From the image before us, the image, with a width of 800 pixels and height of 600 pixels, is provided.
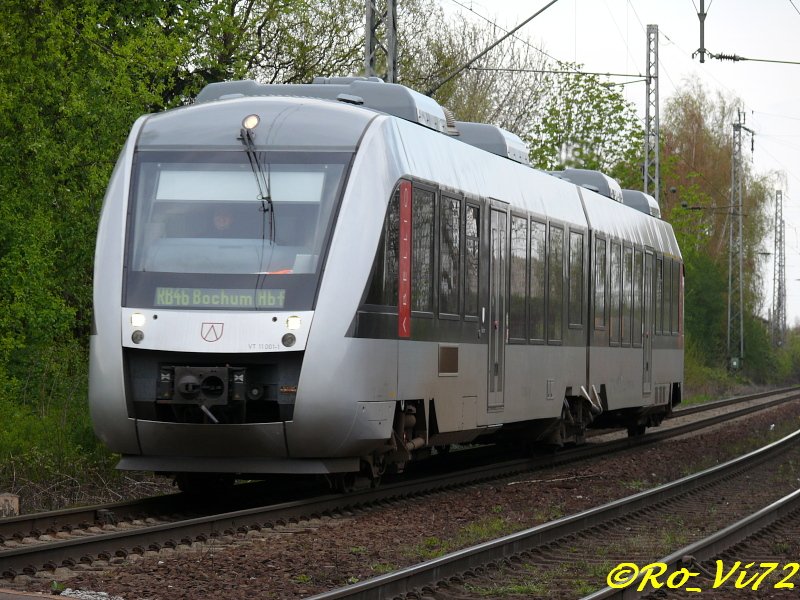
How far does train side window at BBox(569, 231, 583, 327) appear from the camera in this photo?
1716 centimetres

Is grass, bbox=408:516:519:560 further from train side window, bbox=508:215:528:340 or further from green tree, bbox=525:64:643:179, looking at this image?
green tree, bbox=525:64:643:179

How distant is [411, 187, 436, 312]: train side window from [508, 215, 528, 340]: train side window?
98.4 inches

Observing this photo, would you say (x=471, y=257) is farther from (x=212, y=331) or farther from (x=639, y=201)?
(x=639, y=201)

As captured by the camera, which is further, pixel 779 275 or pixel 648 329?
pixel 779 275

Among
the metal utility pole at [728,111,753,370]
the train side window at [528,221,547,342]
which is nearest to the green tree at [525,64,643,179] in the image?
the metal utility pole at [728,111,753,370]

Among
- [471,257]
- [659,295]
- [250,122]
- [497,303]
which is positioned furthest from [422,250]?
[659,295]

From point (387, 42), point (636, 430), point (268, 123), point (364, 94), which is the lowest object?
point (636, 430)

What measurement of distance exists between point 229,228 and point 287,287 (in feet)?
2.40

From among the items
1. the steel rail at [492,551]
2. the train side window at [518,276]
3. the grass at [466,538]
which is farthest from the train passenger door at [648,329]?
the grass at [466,538]

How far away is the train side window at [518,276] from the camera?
14852mm

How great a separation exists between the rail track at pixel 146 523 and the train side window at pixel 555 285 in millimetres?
2832

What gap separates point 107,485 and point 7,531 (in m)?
3.68

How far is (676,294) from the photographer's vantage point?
78.5 feet

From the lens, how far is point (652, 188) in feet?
156
